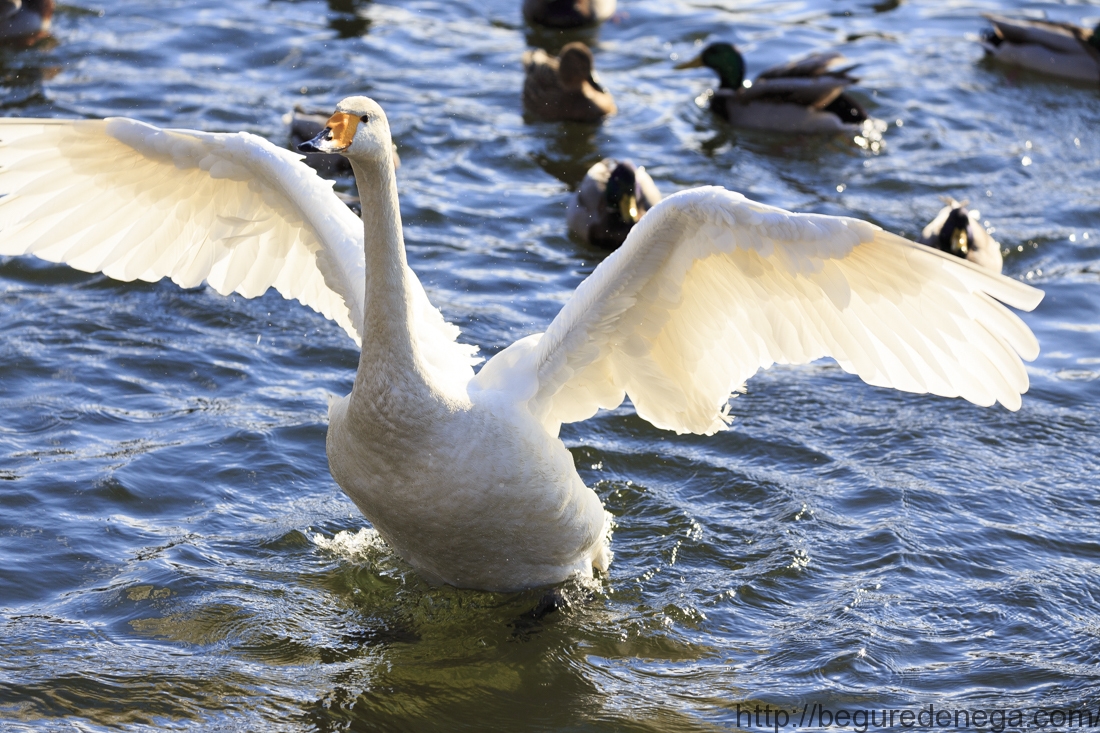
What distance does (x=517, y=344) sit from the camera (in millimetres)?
6184

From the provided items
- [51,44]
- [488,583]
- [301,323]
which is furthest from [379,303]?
[51,44]

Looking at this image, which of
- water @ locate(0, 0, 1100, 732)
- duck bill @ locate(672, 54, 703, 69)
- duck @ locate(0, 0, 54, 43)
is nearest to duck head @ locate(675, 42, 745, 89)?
duck bill @ locate(672, 54, 703, 69)

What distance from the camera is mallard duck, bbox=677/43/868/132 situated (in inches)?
488

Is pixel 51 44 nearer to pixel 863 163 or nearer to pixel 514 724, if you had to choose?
pixel 863 163

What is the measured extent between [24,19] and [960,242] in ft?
31.6

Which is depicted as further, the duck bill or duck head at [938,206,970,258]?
the duck bill

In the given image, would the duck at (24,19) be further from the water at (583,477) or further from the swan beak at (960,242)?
the swan beak at (960,242)

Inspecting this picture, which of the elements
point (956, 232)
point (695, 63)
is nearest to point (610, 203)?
point (956, 232)

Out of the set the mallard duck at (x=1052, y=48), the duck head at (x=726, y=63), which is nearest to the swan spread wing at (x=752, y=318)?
the duck head at (x=726, y=63)

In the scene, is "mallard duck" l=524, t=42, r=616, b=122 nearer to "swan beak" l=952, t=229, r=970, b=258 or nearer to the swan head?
"swan beak" l=952, t=229, r=970, b=258

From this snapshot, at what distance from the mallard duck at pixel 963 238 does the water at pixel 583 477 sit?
23.7 inches

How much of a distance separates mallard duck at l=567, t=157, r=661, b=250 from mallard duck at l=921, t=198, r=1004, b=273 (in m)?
2.22

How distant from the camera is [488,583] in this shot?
6.19m

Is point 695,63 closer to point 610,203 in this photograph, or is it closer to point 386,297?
point 610,203
